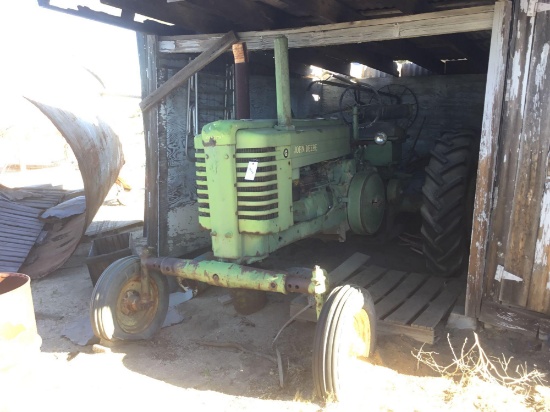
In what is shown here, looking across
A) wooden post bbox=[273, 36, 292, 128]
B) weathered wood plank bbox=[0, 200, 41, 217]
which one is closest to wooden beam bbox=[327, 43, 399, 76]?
wooden post bbox=[273, 36, 292, 128]

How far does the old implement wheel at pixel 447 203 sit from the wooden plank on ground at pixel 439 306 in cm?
13

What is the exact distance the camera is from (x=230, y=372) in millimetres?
3295

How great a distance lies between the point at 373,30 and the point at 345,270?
6.87ft

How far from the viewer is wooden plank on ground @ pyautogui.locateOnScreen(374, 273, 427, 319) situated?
3.80m

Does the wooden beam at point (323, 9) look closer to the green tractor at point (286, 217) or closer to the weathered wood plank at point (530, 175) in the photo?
the green tractor at point (286, 217)

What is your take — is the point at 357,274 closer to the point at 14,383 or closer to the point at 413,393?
the point at 413,393

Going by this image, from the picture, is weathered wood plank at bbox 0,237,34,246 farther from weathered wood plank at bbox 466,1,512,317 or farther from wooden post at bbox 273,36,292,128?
weathered wood plank at bbox 466,1,512,317

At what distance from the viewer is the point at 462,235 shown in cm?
414

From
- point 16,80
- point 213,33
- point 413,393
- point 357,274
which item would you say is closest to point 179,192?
point 213,33

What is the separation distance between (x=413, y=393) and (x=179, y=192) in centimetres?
318

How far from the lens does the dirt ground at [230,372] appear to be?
111 inches

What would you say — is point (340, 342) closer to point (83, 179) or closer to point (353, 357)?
point (353, 357)

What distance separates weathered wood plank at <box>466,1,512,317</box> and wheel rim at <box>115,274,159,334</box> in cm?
236

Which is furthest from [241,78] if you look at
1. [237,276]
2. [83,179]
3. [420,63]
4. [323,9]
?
[420,63]
